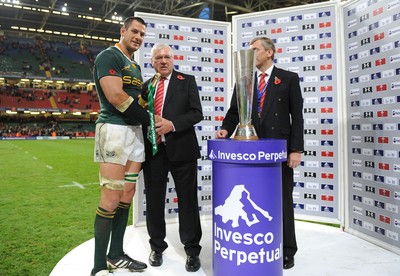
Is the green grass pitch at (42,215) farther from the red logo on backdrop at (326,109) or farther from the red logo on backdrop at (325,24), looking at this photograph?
the red logo on backdrop at (325,24)

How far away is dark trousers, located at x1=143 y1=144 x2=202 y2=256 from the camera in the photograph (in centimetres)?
269

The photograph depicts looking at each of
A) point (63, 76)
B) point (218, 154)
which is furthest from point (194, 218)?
point (63, 76)

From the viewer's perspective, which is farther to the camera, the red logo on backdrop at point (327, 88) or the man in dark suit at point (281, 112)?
the red logo on backdrop at point (327, 88)

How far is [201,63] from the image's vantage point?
4.10m

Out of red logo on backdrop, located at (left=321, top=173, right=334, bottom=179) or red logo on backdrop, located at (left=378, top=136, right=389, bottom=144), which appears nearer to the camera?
red logo on backdrop, located at (left=378, top=136, right=389, bottom=144)

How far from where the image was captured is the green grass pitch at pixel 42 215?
3.11m

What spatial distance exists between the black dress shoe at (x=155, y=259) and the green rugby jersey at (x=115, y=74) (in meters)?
1.18

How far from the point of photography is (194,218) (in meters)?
2.71

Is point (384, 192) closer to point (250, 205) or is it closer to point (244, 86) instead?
point (250, 205)

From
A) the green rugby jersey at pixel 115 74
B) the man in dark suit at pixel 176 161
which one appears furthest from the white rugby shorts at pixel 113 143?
the man in dark suit at pixel 176 161

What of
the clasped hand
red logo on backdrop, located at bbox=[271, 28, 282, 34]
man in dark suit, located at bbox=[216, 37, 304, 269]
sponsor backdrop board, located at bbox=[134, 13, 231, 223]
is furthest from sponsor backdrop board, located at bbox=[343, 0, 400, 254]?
the clasped hand

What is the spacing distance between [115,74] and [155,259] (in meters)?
1.60

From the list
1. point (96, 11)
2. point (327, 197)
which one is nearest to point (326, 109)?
point (327, 197)

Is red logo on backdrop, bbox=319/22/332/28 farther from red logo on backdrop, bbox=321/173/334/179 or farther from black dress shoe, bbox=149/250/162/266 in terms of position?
black dress shoe, bbox=149/250/162/266
